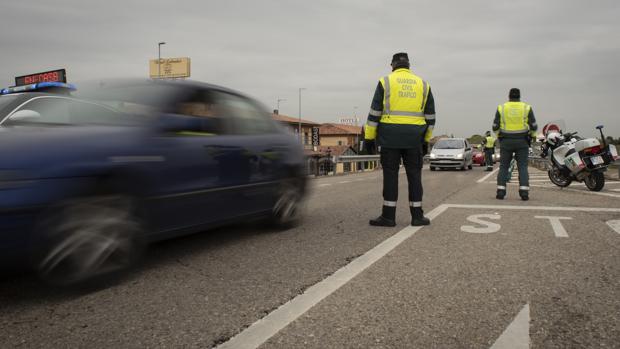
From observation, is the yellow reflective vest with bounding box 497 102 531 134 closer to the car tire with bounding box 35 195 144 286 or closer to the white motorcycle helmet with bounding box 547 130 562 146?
the white motorcycle helmet with bounding box 547 130 562 146

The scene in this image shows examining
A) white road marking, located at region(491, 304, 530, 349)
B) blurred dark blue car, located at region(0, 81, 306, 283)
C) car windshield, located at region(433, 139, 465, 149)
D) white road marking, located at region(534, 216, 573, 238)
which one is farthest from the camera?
car windshield, located at region(433, 139, 465, 149)

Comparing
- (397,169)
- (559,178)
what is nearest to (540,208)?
(397,169)

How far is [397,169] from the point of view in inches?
215

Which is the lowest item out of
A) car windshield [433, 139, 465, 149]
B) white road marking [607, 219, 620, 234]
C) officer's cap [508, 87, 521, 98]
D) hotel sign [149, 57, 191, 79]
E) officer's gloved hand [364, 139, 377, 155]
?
white road marking [607, 219, 620, 234]

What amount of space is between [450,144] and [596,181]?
12128 millimetres

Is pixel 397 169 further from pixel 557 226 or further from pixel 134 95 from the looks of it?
pixel 134 95

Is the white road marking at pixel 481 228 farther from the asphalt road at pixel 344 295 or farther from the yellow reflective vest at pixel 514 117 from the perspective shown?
the yellow reflective vest at pixel 514 117

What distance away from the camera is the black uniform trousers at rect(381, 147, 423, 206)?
17.9ft

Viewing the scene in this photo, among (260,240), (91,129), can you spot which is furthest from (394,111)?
(91,129)

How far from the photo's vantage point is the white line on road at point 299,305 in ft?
7.30

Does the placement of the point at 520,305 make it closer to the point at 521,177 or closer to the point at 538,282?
the point at 538,282

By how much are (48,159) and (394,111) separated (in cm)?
363

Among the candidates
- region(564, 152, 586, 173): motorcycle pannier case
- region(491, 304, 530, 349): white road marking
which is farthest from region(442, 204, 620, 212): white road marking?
region(491, 304, 530, 349): white road marking

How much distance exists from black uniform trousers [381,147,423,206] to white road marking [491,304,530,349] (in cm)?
295
